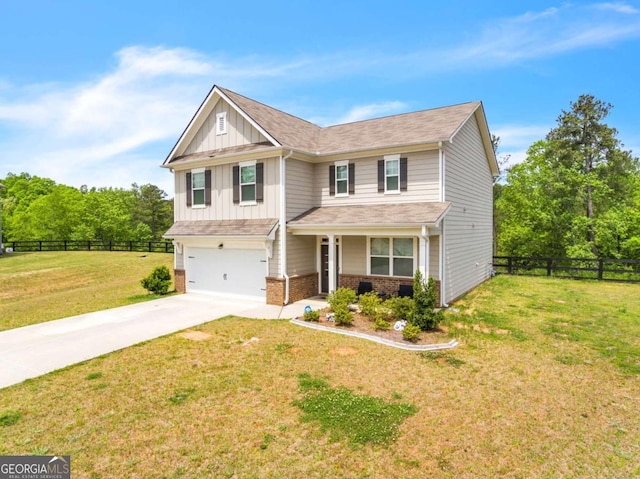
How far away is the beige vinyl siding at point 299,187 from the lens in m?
14.2

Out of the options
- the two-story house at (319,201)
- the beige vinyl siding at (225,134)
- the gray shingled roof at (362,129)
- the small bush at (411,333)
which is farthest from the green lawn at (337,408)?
the beige vinyl siding at (225,134)

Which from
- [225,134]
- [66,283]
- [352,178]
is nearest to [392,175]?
[352,178]

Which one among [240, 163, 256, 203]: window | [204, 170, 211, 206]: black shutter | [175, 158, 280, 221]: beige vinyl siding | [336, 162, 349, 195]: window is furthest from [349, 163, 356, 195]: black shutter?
[204, 170, 211, 206]: black shutter

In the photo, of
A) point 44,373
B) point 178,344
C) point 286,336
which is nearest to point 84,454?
point 44,373

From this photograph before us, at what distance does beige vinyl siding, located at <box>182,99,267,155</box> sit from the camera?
48.3 ft

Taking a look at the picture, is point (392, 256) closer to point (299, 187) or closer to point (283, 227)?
point (283, 227)

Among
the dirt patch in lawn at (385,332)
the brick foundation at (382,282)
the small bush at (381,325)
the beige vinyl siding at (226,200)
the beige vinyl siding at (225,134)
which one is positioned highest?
the beige vinyl siding at (225,134)

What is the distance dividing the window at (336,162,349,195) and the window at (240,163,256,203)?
11.3 feet

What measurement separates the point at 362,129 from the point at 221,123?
20.6ft

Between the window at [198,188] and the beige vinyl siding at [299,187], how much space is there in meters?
4.33

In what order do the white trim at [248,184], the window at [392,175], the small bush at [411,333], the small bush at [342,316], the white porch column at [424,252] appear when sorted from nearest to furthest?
the small bush at [411,333] → the small bush at [342,316] → the white porch column at [424,252] → the window at [392,175] → the white trim at [248,184]

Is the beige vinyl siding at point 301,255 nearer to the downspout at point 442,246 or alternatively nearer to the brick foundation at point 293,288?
the brick foundation at point 293,288

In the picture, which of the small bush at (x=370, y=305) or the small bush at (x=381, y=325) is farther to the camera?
the small bush at (x=370, y=305)

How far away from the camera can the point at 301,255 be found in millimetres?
14742
